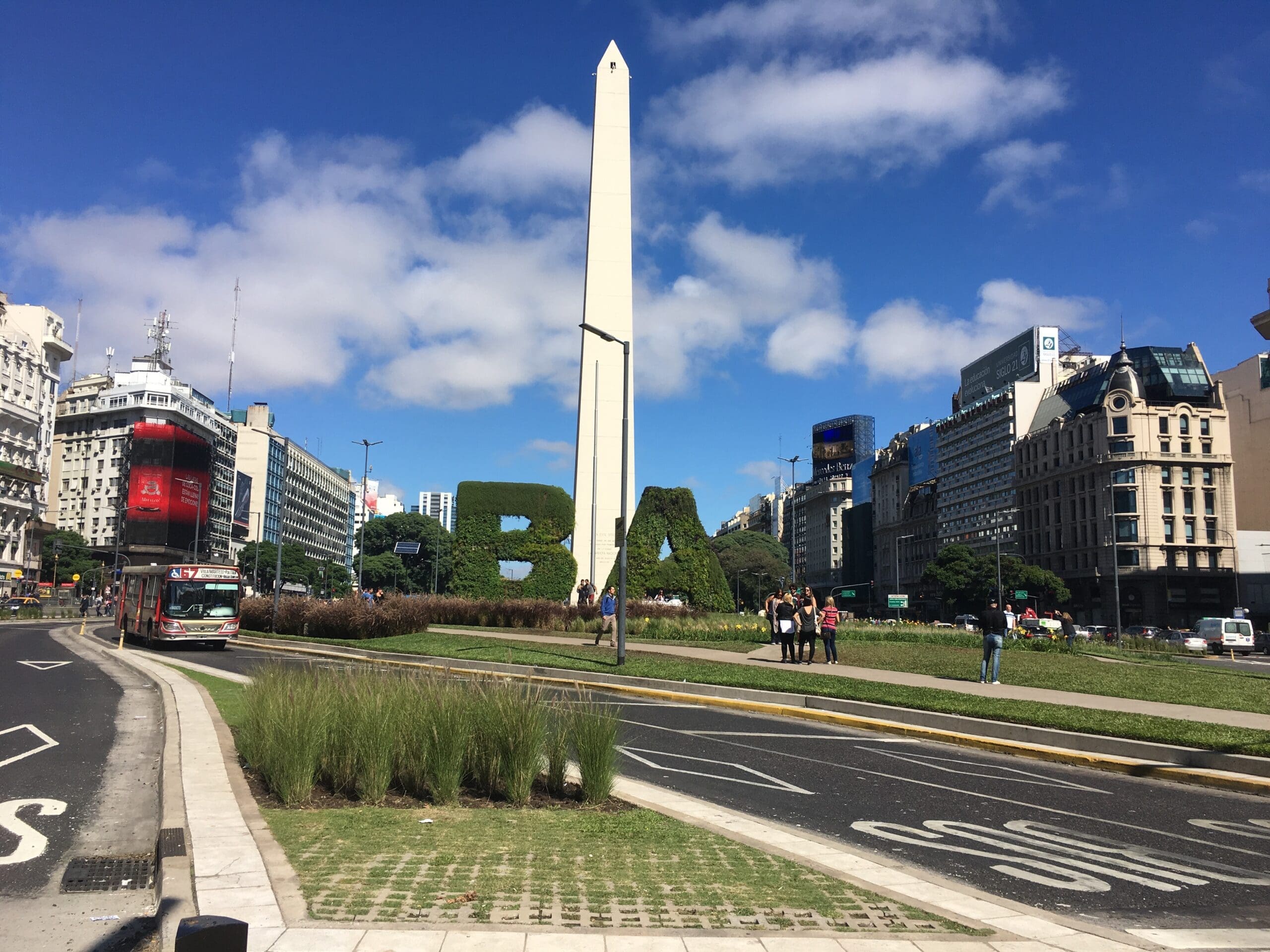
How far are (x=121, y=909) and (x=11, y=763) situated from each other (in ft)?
19.4

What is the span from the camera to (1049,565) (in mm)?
101750

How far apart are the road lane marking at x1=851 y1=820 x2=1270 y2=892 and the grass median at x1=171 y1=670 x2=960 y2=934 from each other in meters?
1.66

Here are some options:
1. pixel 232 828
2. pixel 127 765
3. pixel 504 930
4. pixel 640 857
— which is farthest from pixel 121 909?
pixel 127 765

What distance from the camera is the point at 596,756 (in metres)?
8.03

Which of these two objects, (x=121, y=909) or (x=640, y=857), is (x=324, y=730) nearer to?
(x=121, y=909)

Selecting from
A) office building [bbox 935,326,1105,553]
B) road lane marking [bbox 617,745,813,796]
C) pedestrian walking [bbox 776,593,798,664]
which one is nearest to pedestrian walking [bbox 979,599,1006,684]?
pedestrian walking [bbox 776,593,798,664]

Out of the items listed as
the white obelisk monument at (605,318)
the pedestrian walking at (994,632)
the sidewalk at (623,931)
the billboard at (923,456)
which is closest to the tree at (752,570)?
the billboard at (923,456)

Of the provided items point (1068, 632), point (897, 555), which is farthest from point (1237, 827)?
point (897, 555)

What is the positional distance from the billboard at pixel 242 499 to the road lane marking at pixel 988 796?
140995 millimetres

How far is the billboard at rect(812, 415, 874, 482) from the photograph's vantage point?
187m

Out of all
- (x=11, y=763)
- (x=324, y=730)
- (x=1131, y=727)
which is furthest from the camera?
(x=1131, y=727)

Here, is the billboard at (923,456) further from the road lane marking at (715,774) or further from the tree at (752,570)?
the road lane marking at (715,774)

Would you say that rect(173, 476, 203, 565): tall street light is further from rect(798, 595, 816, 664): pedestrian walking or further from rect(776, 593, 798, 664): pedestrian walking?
rect(798, 595, 816, 664): pedestrian walking

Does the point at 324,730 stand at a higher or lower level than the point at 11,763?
higher
